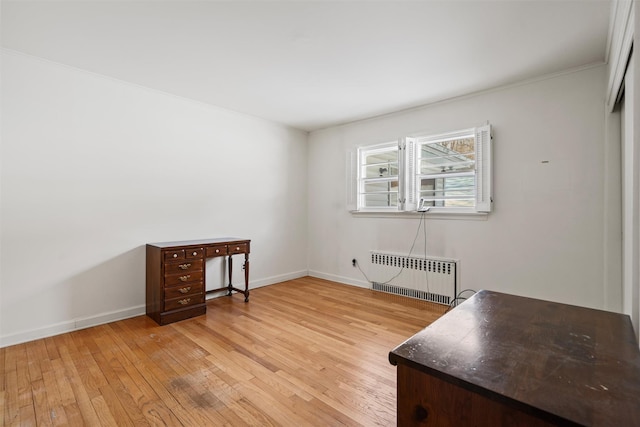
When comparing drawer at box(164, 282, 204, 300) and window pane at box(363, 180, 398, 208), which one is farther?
window pane at box(363, 180, 398, 208)

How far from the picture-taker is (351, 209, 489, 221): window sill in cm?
335

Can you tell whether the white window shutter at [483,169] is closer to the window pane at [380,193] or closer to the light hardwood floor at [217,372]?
the window pane at [380,193]

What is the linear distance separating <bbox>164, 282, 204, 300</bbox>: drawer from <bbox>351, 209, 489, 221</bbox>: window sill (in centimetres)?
243

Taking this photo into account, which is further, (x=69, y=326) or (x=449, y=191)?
(x=449, y=191)

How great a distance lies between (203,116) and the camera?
372cm

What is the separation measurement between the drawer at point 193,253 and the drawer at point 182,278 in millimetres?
180

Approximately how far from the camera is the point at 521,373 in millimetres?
845

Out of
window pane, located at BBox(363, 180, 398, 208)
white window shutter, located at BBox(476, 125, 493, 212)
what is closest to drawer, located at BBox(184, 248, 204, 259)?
window pane, located at BBox(363, 180, 398, 208)

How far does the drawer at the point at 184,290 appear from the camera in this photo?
2.97 metres

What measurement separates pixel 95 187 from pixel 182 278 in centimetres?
127

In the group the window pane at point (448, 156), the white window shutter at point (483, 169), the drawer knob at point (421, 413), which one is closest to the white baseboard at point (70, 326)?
the drawer knob at point (421, 413)

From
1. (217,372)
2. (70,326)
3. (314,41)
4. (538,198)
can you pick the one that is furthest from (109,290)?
(538,198)

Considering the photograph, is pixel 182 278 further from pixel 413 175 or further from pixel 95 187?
pixel 413 175

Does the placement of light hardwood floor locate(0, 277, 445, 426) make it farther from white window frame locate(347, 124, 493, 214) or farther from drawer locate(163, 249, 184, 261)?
white window frame locate(347, 124, 493, 214)
